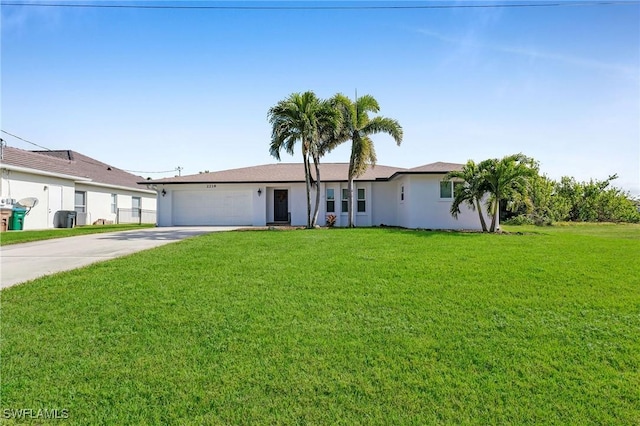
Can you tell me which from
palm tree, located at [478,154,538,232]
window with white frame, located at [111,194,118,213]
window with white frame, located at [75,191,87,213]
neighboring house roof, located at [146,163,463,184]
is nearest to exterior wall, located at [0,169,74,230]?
window with white frame, located at [75,191,87,213]

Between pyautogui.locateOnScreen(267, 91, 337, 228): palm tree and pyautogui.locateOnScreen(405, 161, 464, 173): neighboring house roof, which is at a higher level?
pyautogui.locateOnScreen(267, 91, 337, 228): palm tree

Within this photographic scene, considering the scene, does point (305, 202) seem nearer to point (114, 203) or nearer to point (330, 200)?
point (330, 200)

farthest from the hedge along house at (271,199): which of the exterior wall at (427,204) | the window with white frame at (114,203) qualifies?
the window with white frame at (114,203)

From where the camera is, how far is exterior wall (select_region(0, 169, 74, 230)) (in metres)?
18.6

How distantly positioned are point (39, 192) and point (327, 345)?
23.2 metres

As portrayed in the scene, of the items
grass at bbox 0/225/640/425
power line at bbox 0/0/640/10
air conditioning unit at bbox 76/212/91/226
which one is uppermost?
power line at bbox 0/0/640/10

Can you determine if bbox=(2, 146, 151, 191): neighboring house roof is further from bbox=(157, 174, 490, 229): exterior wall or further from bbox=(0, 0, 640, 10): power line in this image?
bbox=(0, 0, 640, 10): power line

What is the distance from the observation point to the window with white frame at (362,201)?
→ 2139cm

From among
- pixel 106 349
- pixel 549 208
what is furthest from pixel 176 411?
pixel 549 208

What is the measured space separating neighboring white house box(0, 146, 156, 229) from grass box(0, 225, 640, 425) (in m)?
16.6

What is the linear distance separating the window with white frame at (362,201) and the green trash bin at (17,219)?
1846 cm

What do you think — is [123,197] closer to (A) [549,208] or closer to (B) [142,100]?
(B) [142,100]

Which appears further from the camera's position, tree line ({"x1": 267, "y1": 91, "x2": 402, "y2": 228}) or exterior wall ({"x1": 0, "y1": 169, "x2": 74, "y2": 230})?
exterior wall ({"x1": 0, "y1": 169, "x2": 74, "y2": 230})

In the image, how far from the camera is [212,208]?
2233 cm
